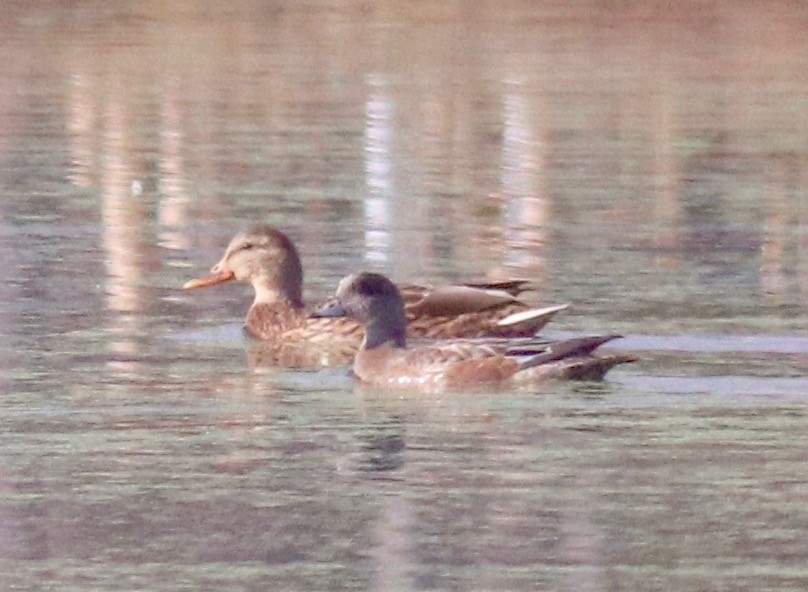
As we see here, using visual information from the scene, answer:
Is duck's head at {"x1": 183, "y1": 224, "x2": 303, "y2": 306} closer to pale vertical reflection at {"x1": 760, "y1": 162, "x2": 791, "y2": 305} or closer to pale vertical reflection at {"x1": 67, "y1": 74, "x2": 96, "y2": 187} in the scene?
pale vertical reflection at {"x1": 760, "y1": 162, "x2": 791, "y2": 305}

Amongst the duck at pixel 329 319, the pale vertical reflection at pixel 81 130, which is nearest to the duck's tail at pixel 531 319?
the duck at pixel 329 319

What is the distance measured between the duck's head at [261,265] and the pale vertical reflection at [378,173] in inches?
47.8

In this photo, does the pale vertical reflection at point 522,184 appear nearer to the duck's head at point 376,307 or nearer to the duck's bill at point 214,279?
the duck's bill at point 214,279

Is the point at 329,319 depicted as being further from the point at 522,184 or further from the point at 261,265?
the point at 522,184

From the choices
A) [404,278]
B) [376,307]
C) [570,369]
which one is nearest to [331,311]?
[376,307]

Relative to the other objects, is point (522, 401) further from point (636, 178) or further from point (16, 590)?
point (636, 178)

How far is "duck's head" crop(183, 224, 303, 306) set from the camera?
1225 centimetres

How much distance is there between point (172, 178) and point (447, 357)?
6.58 metres

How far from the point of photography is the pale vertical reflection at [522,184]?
13953mm

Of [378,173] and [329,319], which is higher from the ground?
[329,319]

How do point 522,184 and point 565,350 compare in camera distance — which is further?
point 522,184

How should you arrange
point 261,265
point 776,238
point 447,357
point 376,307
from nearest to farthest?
point 447,357 → point 376,307 → point 261,265 → point 776,238

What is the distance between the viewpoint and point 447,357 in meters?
10.5

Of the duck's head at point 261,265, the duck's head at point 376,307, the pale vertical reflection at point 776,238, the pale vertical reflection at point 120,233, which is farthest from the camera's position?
the pale vertical reflection at point 776,238
